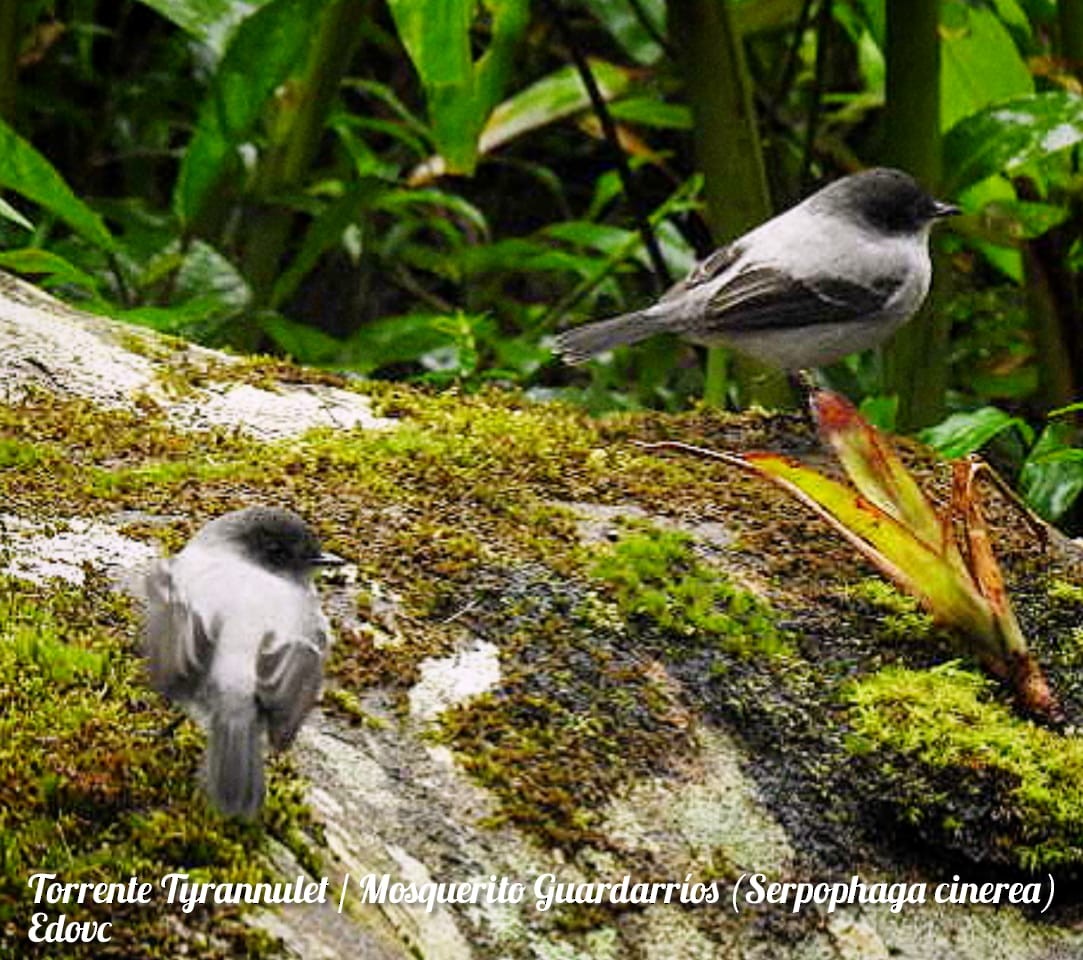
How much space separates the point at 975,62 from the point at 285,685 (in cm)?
316

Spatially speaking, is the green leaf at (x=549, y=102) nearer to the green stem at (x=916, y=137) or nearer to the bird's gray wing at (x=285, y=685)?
the green stem at (x=916, y=137)

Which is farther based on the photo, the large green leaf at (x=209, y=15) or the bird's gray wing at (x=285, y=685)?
the large green leaf at (x=209, y=15)

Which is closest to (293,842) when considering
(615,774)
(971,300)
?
(615,774)

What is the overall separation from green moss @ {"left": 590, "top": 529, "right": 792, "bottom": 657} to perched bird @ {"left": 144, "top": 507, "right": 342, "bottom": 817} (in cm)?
61

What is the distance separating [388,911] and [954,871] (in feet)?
2.66

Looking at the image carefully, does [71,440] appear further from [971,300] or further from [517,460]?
[971,300]

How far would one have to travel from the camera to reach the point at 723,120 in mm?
4594

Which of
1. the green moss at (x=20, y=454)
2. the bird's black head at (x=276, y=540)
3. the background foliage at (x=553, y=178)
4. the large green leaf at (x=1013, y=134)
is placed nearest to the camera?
the bird's black head at (x=276, y=540)

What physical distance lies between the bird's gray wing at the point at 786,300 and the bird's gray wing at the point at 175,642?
1721mm

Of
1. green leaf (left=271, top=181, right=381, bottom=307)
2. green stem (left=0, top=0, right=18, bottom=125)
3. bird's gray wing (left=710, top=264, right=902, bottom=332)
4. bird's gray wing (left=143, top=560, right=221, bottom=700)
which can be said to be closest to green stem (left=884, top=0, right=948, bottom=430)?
bird's gray wing (left=710, top=264, right=902, bottom=332)

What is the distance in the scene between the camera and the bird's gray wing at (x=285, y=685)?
7.45 feet

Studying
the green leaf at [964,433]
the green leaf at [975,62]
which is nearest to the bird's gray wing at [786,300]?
the green leaf at [964,433]

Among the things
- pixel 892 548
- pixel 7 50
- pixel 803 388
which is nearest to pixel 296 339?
pixel 7 50

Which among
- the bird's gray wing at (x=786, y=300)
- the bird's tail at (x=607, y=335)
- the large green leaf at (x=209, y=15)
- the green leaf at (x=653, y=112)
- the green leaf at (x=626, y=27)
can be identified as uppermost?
the large green leaf at (x=209, y=15)
